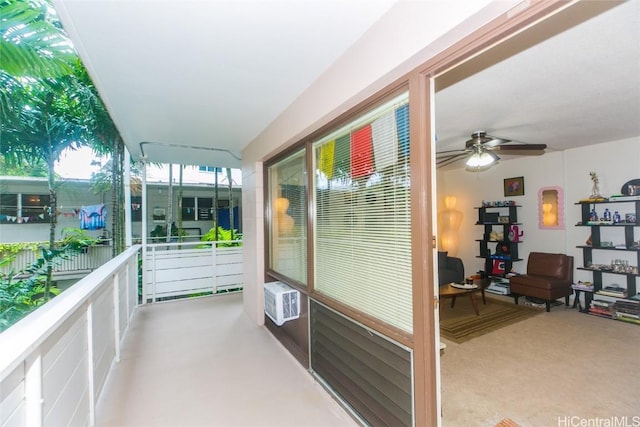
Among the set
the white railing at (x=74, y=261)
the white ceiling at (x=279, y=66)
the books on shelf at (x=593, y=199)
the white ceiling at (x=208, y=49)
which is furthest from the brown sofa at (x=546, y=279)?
the white railing at (x=74, y=261)

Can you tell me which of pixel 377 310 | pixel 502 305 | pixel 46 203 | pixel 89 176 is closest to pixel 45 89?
pixel 46 203

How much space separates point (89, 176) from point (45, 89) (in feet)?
2.81

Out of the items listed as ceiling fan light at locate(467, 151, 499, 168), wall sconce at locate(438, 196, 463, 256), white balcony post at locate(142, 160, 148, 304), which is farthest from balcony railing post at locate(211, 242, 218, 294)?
wall sconce at locate(438, 196, 463, 256)

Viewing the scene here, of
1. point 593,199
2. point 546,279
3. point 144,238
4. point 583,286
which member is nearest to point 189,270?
point 144,238

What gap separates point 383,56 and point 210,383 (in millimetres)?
2781

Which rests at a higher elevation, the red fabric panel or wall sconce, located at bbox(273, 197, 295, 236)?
the red fabric panel

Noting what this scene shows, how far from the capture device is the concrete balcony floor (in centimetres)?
201

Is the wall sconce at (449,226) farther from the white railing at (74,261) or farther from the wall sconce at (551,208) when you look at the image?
the white railing at (74,261)

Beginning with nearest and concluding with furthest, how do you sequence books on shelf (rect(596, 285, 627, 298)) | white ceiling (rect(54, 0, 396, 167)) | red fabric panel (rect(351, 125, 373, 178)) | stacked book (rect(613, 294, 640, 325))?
white ceiling (rect(54, 0, 396, 167)) → red fabric panel (rect(351, 125, 373, 178)) → stacked book (rect(613, 294, 640, 325)) → books on shelf (rect(596, 285, 627, 298))

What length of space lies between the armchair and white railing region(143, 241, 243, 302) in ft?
12.4

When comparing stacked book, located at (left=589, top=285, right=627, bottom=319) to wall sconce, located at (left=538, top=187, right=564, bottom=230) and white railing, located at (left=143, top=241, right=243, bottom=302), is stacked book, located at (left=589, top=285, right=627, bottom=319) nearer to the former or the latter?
wall sconce, located at (left=538, top=187, right=564, bottom=230)

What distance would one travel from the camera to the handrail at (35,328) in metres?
0.87

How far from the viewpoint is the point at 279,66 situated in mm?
1968

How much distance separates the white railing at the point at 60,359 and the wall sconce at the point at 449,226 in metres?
6.03
